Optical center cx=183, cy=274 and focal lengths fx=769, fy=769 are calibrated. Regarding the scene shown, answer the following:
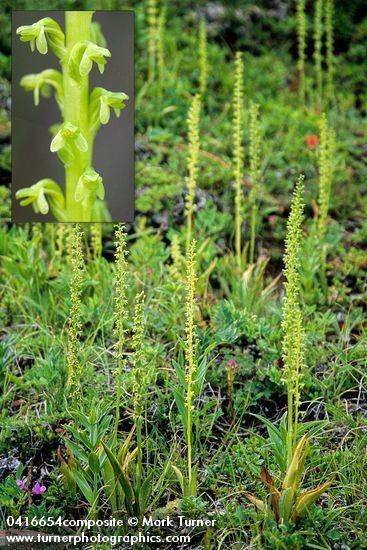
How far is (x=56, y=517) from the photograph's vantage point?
3.27 meters

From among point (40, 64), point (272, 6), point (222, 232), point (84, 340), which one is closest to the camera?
point (84, 340)

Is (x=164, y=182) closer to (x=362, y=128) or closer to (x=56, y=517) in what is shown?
(x=362, y=128)

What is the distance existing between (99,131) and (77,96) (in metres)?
0.22

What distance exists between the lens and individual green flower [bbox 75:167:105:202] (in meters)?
4.25

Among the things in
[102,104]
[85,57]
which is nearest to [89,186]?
[102,104]

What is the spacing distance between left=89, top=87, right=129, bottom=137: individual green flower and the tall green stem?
33mm

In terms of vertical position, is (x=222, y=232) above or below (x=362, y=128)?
below

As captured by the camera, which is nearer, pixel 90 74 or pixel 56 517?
pixel 56 517

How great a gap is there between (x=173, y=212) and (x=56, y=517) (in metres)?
2.36

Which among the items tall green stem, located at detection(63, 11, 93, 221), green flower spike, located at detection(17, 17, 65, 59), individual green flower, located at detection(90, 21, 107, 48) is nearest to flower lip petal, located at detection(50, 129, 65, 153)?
tall green stem, located at detection(63, 11, 93, 221)

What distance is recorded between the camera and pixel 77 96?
14.0 feet

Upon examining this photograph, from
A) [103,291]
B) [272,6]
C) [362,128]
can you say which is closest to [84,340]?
[103,291]

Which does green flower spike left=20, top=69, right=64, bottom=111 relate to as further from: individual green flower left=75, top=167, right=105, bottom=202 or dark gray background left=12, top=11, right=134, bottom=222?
individual green flower left=75, top=167, right=105, bottom=202

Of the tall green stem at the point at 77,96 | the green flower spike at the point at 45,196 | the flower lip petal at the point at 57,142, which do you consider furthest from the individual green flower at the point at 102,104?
the green flower spike at the point at 45,196
